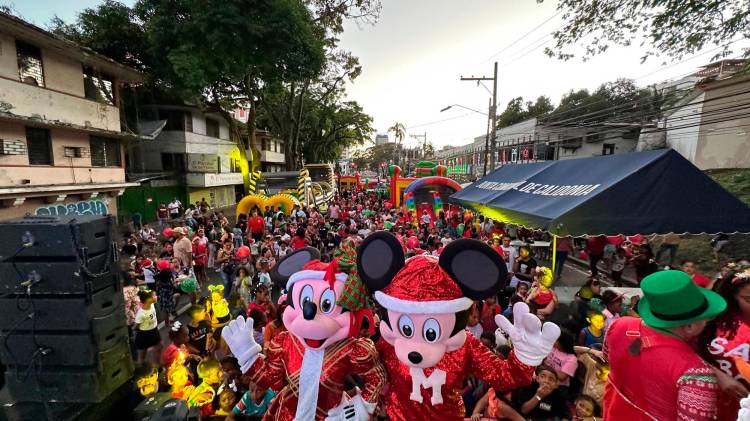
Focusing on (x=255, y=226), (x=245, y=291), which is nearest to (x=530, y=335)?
(x=245, y=291)

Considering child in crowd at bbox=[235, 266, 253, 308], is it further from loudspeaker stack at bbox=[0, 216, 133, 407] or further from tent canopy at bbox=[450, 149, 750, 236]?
tent canopy at bbox=[450, 149, 750, 236]

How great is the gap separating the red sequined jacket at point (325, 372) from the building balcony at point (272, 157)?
105 feet

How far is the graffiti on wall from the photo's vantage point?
10.9m

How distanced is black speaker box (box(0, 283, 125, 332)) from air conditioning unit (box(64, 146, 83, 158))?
1252cm

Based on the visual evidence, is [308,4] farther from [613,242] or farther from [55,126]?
[613,242]

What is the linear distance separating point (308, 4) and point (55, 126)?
44.1 ft

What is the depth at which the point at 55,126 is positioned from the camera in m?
11.0

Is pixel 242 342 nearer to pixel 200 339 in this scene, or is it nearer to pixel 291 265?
pixel 291 265

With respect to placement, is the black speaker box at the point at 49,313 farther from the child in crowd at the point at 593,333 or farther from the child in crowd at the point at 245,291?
the child in crowd at the point at 593,333

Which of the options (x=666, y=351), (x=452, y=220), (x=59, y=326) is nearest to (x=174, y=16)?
(x=452, y=220)

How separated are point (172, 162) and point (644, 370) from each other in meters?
23.4

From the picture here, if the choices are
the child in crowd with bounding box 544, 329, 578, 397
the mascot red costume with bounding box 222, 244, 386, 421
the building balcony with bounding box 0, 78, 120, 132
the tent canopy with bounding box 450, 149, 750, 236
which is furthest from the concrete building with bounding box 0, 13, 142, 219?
the tent canopy with bounding box 450, 149, 750, 236

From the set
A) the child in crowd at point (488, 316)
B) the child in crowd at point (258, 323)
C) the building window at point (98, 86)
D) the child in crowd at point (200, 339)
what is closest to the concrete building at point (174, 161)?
the building window at point (98, 86)

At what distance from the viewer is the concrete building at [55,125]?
381 inches
